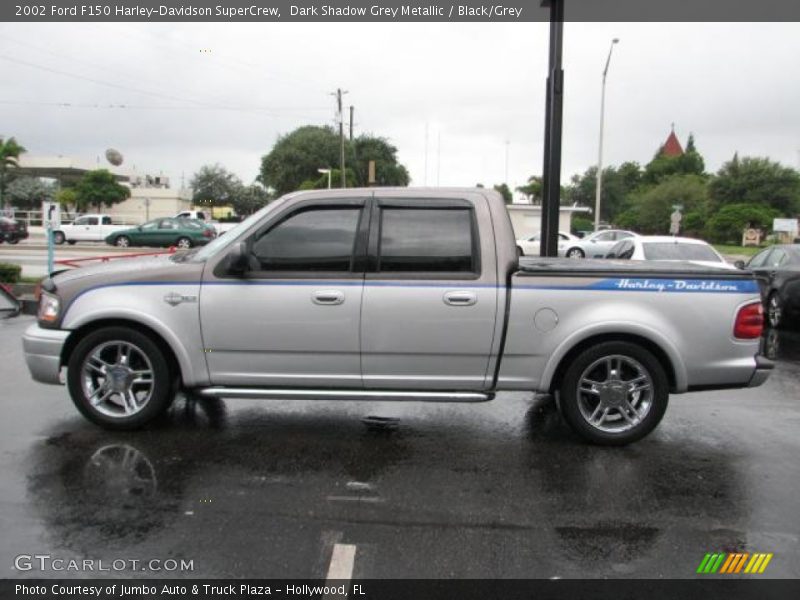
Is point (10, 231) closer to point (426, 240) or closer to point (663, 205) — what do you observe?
point (426, 240)

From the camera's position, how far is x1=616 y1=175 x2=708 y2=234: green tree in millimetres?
59938

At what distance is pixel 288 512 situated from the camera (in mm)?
3768

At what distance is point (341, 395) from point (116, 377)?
1.71 metres

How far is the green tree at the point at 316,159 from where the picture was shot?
68688 millimetres

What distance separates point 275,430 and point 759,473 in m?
3.52

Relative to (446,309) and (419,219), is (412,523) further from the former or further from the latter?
(419,219)

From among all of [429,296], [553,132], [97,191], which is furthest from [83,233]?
[429,296]

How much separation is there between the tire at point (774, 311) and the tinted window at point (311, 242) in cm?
901

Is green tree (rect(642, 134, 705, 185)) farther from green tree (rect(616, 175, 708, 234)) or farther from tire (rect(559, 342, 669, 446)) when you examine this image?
tire (rect(559, 342, 669, 446))

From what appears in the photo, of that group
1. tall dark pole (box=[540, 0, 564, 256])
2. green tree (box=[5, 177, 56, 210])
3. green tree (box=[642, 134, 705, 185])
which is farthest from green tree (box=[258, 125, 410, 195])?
tall dark pole (box=[540, 0, 564, 256])

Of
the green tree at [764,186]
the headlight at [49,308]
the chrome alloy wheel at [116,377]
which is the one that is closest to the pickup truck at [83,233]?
the headlight at [49,308]

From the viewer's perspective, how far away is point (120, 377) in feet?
16.3

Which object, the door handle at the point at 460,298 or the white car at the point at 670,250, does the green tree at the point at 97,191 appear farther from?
the door handle at the point at 460,298

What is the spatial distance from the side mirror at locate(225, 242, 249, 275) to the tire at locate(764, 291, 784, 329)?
967 cm
